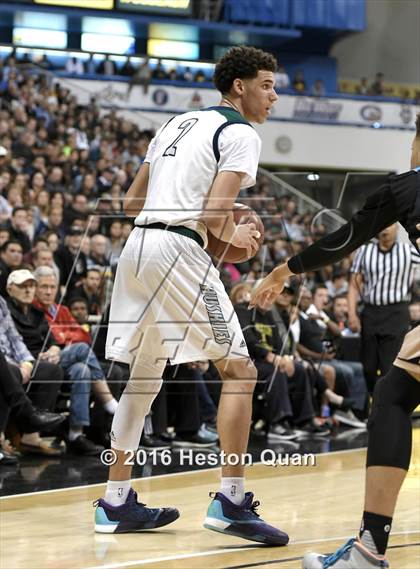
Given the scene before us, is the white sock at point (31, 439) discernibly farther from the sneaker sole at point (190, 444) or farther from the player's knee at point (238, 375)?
the player's knee at point (238, 375)

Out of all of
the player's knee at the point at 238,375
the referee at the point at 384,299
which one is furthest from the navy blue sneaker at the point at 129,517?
the referee at the point at 384,299

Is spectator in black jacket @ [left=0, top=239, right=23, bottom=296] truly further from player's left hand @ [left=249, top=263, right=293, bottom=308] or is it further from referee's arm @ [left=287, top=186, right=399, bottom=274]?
referee's arm @ [left=287, top=186, right=399, bottom=274]

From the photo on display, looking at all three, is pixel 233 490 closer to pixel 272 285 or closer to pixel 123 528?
pixel 123 528

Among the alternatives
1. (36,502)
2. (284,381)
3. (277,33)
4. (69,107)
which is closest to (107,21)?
(277,33)

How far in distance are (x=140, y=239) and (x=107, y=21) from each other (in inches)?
1082

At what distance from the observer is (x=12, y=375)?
693 centimetres

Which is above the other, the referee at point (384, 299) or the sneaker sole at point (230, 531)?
the sneaker sole at point (230, 531)

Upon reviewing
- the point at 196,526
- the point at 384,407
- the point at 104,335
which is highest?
the point at 384,407

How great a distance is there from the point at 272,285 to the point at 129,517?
1441mm

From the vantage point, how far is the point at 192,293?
14.4 ft

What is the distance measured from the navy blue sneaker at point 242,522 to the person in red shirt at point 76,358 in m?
3.06

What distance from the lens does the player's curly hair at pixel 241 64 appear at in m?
4.57

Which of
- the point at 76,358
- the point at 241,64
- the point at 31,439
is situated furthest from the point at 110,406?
the point at 241,64

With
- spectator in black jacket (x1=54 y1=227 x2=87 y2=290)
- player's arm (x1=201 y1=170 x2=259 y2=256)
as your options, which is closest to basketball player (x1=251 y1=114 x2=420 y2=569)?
player's arm (x1=201 y1=170 x2=259 y2=256)
